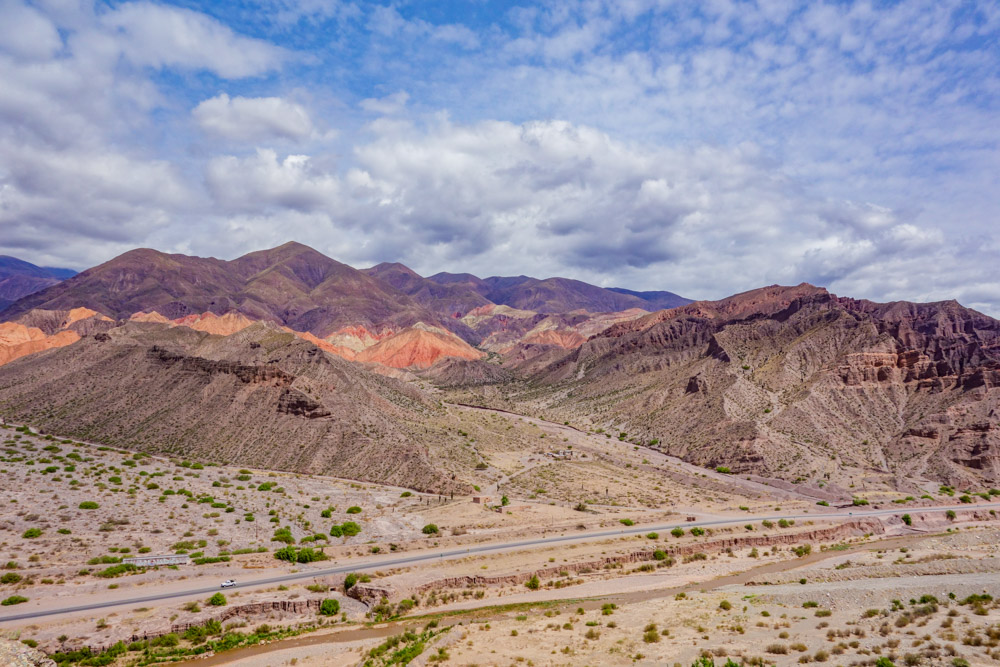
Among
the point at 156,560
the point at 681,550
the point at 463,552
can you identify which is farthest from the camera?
the point at 681,550

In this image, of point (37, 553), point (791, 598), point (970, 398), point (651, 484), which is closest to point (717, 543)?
point (791, 598)

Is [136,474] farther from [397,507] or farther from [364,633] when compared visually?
[364,633]

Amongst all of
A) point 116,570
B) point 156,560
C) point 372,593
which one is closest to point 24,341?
point 156,560

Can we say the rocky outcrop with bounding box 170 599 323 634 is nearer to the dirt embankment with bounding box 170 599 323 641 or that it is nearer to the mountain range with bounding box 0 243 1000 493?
the dirt embankment with bounding box 170 599 323 641

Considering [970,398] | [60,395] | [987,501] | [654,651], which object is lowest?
[987,501]

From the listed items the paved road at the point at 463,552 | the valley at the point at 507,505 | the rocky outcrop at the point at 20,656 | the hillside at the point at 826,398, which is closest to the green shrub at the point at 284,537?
the valley at the point at 507,505

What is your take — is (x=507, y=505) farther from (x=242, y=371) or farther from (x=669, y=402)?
(x=669, y=402)
